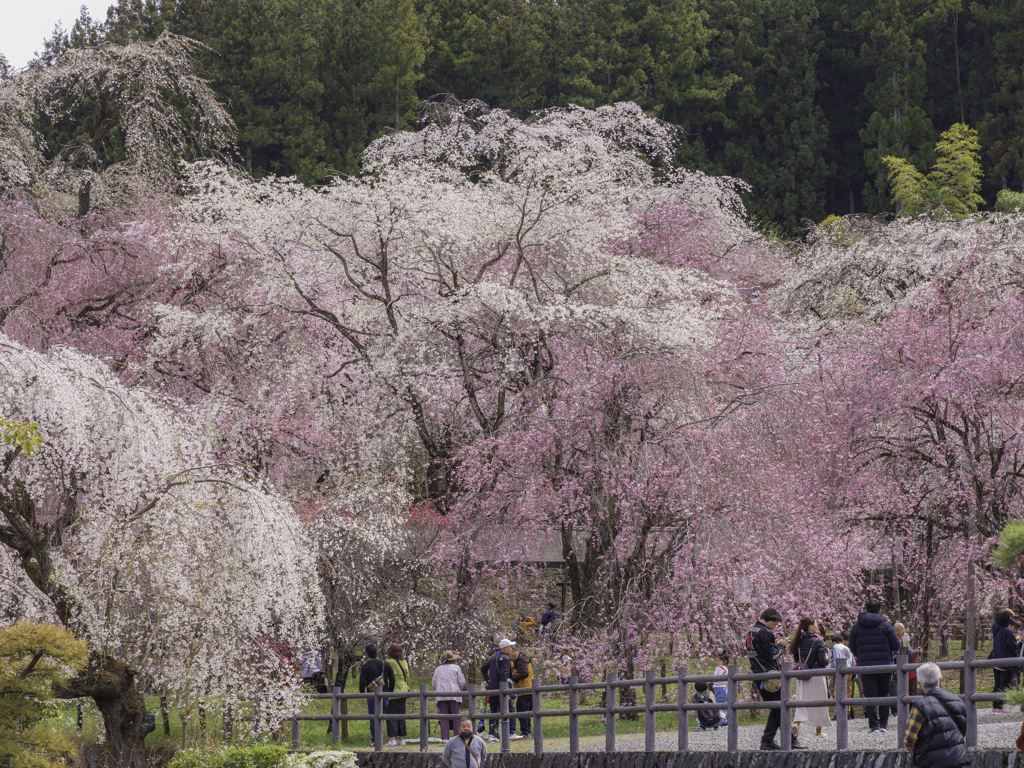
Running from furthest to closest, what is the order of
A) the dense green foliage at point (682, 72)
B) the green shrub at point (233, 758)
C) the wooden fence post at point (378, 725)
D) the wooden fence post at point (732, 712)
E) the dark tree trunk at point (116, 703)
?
1. the dense green foliage at point (682, 72)
2. the wooden fence post at point (378, 725)
3. the green shrub at point (233, 758)
4. the dark tree trunk at point (116, 703)
5. the wooden fence post at point (732, 712)

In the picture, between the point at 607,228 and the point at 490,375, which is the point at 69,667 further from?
the point at 607,228

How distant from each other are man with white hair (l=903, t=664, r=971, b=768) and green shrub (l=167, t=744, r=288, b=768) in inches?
304

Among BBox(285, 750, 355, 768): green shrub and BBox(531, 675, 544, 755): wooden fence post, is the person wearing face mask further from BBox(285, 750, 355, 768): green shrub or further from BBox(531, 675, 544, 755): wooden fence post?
BBox(285, 750, 355, 768): green shrub

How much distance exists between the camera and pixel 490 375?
1919cm

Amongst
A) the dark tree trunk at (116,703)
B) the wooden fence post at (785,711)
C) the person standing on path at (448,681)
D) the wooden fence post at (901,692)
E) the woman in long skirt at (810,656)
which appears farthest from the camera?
the person standing on path at (448,681)

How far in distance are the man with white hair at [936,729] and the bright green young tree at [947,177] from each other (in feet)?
117

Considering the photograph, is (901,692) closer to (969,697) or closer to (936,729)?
(969,697)

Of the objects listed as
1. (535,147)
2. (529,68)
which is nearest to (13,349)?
(535,147)

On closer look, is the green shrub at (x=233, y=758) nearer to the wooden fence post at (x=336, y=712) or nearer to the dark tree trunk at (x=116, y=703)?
the dark tree trunk at (x=116, y=703)

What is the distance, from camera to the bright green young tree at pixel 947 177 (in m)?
41.6

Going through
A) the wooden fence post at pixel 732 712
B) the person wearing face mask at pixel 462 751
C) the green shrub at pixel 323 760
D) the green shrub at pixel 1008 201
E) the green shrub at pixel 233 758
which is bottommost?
the green shrub at pixel 323 760

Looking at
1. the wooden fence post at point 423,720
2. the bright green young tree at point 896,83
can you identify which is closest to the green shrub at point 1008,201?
the bright green young tree at point 896,83

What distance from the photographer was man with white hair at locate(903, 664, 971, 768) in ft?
25.0

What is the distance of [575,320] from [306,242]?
4904mm
